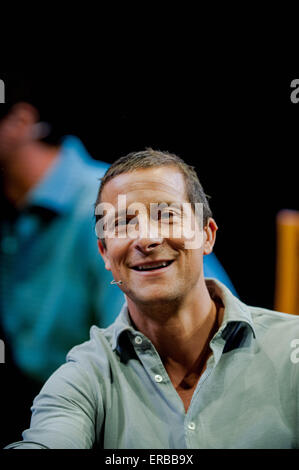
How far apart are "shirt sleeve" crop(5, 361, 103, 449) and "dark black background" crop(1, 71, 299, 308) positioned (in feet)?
2.52

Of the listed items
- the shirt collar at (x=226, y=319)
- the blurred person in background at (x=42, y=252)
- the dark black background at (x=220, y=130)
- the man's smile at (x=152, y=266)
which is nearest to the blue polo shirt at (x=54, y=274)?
the blurred person in background at (x=42, y=252)

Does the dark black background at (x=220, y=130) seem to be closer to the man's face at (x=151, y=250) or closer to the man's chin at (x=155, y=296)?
the man's face at (x=151, y=250)

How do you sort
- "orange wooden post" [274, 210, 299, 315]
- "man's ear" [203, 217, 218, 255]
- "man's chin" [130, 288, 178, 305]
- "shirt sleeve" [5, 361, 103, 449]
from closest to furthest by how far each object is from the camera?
"shirt sleeve" [5, 361, 103, 449] → "man's chin" [130, 288, 178, 305] → "man's ear" [203, 217, 218, 255] → "orange wooden post" [274, 210, 299, 315]

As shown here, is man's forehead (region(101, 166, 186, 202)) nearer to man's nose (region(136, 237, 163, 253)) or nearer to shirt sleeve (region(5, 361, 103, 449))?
man's nose (region(136, 237, 163, 253))

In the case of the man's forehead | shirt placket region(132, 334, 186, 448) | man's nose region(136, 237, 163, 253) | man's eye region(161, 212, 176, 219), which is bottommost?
shirt placket region(132, 334, 186, 448)

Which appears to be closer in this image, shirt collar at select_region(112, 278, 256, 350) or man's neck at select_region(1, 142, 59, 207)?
shirt collar at select_region(112, 278, 256, 350)

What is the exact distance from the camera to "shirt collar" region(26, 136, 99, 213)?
5.85 feet

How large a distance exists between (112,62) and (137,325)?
1.05 meters

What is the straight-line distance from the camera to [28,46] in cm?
177

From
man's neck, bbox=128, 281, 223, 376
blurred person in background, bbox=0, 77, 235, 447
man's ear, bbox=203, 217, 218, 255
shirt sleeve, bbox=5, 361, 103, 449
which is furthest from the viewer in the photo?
blurred person in background, bbox=0, 77, 235, 447

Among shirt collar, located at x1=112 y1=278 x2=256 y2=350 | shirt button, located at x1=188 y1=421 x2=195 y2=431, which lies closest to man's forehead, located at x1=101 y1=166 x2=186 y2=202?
shirt collar, located at x1=112 y1=278 x2=256 y2=350

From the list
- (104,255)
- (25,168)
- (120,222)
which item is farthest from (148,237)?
A: (25,168)

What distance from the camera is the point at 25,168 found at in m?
1.81

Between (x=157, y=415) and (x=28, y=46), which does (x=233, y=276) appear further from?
(x=28, y=46)
